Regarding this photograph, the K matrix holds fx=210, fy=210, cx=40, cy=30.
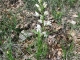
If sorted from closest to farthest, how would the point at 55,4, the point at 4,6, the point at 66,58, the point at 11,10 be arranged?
the point at 66,58
the point at 55,4
the point at 11,10
the point at 4,6

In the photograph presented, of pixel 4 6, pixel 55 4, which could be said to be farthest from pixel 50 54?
pixel 4 6

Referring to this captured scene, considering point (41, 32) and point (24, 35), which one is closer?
point (41, 32)

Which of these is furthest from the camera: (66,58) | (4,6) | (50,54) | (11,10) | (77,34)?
(4,6)

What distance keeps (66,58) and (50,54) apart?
329mm

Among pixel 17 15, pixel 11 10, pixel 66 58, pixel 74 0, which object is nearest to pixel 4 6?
pixel 11 10

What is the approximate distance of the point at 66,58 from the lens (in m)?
3.31

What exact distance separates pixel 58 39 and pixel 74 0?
1.34 metres

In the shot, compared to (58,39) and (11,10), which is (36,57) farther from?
(11,10)

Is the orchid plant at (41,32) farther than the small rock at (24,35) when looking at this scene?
No

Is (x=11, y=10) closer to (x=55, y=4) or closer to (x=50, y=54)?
(x=55, y=4)

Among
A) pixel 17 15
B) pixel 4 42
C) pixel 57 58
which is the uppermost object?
pixel 17 15

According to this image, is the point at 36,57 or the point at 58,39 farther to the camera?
the point at 58,39

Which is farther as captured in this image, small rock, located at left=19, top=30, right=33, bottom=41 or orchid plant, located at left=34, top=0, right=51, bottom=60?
small rock, located at left=19, top=30, right=33, bottom=41

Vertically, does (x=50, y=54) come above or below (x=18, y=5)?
below
